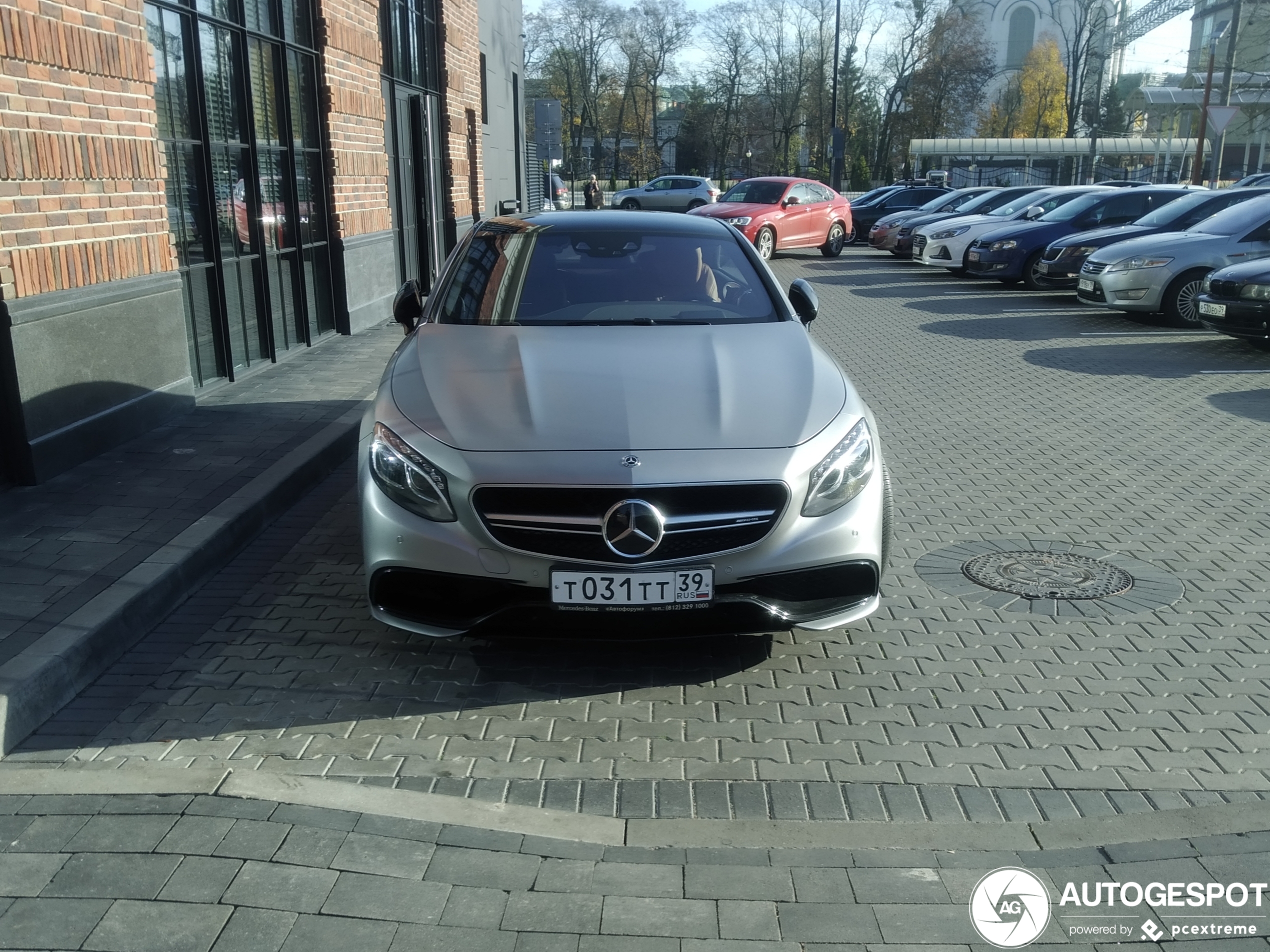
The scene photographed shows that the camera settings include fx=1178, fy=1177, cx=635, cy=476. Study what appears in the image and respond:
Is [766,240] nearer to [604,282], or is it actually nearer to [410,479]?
[604,282]

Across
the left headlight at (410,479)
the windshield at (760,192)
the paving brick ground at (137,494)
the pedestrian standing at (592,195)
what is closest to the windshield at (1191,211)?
the windshield at (760,192)

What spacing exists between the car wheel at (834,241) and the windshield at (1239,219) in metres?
12.3

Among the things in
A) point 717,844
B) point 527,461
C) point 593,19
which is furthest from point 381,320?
point 593,19

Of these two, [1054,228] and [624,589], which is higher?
[1054,228]

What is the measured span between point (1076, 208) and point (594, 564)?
17586 mm

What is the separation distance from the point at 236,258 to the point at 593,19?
76595 millimetres

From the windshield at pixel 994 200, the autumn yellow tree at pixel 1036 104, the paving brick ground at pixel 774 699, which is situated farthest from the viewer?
the autumn yellow tree at pixel 1036 104

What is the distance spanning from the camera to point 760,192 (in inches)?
1035

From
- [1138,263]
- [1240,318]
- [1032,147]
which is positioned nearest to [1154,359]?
[1240,318]

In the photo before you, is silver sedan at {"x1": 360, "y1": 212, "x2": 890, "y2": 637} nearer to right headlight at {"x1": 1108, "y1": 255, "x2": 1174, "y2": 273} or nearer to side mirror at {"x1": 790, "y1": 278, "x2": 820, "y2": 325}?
side mirror at {"x1": 790, "y1": 278, "x2": 820, "y2": 325}

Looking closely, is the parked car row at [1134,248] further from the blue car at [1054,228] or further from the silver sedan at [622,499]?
the silver sedan at [622,499]

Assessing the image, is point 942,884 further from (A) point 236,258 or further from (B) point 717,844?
(A) point 236,258

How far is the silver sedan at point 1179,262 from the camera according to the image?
1394 cm

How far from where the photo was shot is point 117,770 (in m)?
3.61
